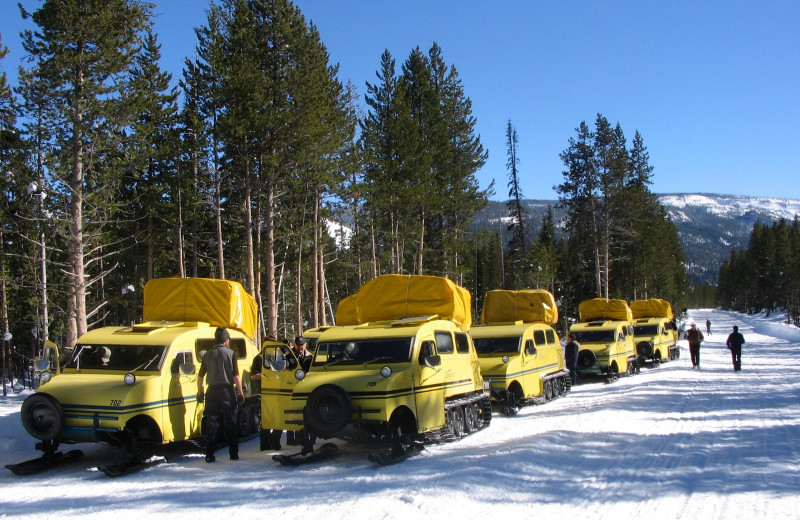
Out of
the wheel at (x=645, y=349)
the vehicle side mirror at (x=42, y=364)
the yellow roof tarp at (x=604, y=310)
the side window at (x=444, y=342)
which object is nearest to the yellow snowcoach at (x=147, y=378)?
the vehicle side mirror at (x=42, y=364)

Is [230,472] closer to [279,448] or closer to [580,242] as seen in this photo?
[279,448]

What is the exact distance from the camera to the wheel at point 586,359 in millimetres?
21922

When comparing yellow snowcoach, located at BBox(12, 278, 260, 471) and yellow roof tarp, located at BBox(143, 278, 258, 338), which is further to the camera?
yellow roof tarp, located at BBox(143, 278, 258, 338)

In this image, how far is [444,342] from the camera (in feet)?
38.7

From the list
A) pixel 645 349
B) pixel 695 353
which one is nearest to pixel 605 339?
pixel 695 353

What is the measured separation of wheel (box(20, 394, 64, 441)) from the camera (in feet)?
31.6

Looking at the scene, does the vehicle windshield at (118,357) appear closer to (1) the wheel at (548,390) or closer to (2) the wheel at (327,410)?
(2) the wheel at (327,410)

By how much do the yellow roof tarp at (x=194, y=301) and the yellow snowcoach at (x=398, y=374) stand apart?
2.62 metres

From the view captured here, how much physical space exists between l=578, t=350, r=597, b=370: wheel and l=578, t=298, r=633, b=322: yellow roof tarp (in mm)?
4112

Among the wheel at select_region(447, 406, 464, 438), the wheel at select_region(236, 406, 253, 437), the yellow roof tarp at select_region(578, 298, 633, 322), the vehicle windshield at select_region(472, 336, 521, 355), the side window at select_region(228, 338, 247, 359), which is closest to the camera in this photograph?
the wheel at select_region(447, 406, 464, 438)

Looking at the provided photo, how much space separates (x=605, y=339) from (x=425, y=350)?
13945 mm

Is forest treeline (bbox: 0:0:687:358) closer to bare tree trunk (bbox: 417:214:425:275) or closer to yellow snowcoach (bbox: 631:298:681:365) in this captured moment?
bare tree trunk (bbox: 417:214:425:275)

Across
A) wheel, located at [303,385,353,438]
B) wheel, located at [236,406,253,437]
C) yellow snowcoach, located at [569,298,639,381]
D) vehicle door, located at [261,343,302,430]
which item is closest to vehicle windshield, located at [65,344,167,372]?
vehicle door, located at [261,343,302,430]

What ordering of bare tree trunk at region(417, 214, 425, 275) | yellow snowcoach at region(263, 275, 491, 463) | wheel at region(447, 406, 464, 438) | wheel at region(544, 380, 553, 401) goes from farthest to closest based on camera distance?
bare tree trunk at region(417, 214, 425, 275) → wheel at region(544, 380, 553, 401) → wheel at region(447, 406, 464, 438) → yellow snowcoach at region(263, 275, 491, 463)
